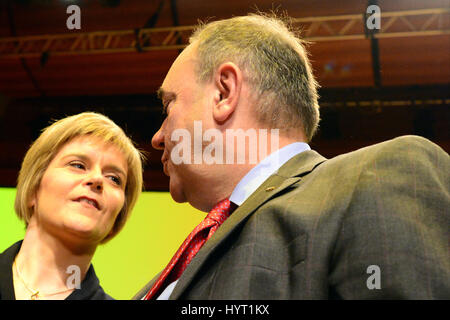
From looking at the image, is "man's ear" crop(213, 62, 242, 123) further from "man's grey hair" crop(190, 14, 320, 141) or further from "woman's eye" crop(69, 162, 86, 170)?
"woman's eye" crop(69, 162, 86, 170)

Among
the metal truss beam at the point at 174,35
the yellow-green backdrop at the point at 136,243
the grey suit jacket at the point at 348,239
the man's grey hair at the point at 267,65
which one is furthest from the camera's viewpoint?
the metal truss beam at the point at 174,35

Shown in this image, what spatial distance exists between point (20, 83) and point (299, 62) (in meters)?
1.97

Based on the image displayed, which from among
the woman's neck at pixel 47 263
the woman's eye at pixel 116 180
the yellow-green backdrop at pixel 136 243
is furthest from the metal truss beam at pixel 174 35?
the woman's neck at pixel 47 263

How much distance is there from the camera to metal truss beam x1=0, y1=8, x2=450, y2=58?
2225 millimetres

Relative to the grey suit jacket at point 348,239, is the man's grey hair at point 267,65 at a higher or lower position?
higher

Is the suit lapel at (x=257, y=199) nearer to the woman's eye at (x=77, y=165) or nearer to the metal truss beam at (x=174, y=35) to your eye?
the woman's eye at (x=77, y=165)

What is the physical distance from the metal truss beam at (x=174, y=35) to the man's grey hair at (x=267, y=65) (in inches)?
43.3

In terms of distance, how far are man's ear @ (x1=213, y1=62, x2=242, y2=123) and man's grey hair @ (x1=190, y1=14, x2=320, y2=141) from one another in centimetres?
2

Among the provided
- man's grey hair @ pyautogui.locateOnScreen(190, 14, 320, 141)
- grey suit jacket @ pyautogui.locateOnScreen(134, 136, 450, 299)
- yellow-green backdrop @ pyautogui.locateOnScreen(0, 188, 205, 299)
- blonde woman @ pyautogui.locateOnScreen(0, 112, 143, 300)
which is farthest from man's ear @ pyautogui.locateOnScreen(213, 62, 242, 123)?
yellow-green backdrop @ pyautogui.locateOnScreen(0, 188, 205, 299)

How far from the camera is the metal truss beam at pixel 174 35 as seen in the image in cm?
222

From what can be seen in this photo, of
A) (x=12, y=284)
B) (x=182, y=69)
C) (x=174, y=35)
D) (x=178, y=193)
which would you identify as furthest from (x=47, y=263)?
(x=174, y=35)

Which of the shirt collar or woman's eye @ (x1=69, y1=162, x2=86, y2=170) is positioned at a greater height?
woman's eye @ (x1=69, y1=162, x2=86, y2=170)

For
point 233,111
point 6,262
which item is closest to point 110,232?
point 6,262
